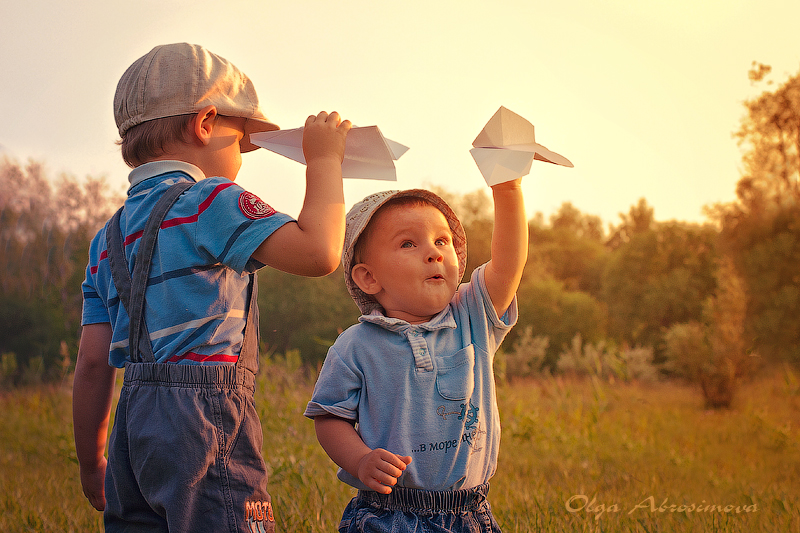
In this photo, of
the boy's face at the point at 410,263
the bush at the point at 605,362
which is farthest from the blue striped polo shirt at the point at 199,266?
the bush at the point at 605,362

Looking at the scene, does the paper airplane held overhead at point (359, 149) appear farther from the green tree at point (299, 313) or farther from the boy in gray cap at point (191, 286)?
the green tree at point (299, 313)

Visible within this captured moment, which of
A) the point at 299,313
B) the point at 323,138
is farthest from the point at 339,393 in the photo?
the point at 299,313

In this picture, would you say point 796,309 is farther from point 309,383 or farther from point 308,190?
point 308,190

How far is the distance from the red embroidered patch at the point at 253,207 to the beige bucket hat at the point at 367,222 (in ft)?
1.19

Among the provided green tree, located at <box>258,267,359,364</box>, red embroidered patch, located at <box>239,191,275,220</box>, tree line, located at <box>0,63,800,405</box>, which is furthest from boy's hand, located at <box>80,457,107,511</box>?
green tree, located at <box>258,267,359,364</box>

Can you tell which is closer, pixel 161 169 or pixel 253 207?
pixel 253 207

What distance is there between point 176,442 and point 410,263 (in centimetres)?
72

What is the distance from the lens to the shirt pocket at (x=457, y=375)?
1.63 meters

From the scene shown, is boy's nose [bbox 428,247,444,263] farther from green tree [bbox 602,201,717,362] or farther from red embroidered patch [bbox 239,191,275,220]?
green tree [bbox 602,201,717,362]

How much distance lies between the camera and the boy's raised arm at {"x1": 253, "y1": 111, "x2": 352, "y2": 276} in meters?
1.34

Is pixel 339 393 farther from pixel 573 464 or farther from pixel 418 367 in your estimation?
pixel 573 464

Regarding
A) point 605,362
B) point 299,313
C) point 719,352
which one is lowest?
point 605,362

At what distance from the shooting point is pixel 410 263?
1.69 meters

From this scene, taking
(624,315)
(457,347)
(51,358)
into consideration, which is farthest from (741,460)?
(51,358)
